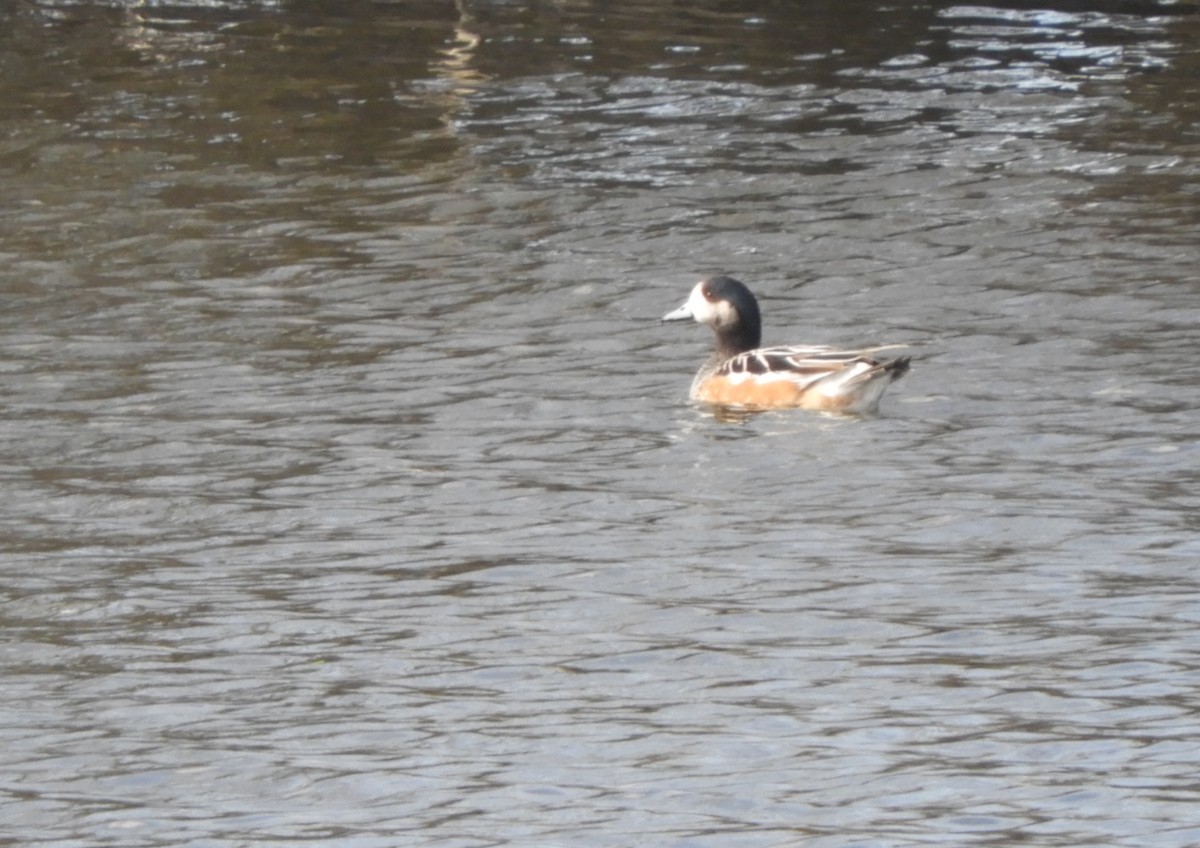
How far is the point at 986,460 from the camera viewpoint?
474 inches

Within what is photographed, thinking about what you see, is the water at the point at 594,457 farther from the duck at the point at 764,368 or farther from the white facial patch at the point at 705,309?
the white facial patch at the point at 705,309

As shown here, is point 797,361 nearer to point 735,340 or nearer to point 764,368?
point 764,368

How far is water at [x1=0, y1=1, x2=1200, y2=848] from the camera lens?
7.87 m

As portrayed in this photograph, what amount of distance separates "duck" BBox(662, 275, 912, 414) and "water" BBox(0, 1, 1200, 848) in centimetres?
23

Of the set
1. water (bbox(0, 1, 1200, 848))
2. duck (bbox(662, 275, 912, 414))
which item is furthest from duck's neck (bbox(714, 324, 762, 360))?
water (bbox(0, 1, 1200, 848))

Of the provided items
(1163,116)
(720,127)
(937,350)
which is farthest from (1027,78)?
(937,350)

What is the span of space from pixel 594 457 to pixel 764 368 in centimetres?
153

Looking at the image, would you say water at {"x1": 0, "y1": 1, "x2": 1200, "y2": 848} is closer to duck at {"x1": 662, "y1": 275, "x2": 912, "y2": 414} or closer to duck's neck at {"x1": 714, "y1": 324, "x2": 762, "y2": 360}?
duck at {"x1": 662, "y1": 275, "x2": 912, "y2": 414}

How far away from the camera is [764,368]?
13.6 meters

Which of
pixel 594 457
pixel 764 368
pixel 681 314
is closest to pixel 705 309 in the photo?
pixel 681 314

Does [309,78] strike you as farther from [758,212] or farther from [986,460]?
[986,460]

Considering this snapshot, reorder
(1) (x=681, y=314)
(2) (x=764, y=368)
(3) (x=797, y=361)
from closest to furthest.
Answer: (3) (x=797, y=361) → (2) (x=764, y=368) → (1) (x=681, y=314)

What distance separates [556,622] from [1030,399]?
464 centimetres

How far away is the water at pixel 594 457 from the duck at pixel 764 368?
0.23 metres
